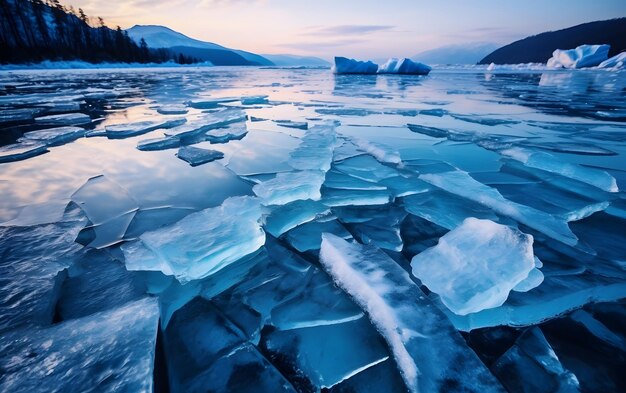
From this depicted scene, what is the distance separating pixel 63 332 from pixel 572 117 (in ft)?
20.6

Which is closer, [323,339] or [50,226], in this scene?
[323,339]

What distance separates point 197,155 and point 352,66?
21.9 metres

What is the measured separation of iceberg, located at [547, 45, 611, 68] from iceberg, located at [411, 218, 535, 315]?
40854 millimetres

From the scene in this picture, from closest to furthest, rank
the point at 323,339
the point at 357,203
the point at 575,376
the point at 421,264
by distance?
the point at 575,376 < the point at 323,339 < the point at 421,264 < the point at 357,203

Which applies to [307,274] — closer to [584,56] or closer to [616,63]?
[616,63]

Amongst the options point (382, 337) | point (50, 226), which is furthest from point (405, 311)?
point (50, 226)

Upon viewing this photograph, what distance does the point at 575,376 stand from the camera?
2.50 ft

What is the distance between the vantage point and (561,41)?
2566 inches

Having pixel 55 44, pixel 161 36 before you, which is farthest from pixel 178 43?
pixel 55 44

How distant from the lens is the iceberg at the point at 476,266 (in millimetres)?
925

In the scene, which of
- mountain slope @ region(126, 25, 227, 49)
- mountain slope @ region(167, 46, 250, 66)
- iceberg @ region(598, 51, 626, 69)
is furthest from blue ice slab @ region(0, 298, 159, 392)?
mountain slope @ region(126, 25, 227, 49)

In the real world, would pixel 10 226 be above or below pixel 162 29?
below

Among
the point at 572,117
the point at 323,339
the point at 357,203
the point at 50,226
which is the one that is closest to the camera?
the point at 323,339

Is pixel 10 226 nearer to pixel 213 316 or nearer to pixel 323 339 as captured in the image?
pixel 213 316
